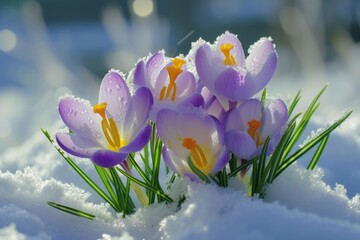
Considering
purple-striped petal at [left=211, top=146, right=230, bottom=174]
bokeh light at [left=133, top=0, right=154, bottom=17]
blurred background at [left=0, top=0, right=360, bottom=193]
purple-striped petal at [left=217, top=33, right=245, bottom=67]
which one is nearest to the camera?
purple-striped petal at [left=211, top=146, right=230, bottom=174]

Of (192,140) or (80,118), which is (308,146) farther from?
(80,118)

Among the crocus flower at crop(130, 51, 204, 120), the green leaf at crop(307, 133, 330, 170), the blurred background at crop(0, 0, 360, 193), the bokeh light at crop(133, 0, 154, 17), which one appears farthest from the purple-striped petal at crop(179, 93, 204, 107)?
the bokeh light at crop(133, 0, 154, 17)

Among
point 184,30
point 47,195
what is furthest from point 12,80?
point 47,195

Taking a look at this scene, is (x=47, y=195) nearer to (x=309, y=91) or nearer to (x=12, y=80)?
(x=309, y=91)

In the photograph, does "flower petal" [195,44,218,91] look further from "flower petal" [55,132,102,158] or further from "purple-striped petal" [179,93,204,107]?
"flower petal" [55,132,102,158]

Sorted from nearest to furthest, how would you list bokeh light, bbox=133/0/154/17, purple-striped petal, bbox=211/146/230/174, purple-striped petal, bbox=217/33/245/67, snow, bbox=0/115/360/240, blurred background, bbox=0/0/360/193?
snow, bbox=0/115/360/240, purple-striped petal, bbox=211/146/230/174, purple-striped petal, bbox=217/33/245/67, blurred background, bbox=0/0/360/193, bokeh light, bbox=133/0/154/17

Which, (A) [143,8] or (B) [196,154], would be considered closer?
(B) [196,154]

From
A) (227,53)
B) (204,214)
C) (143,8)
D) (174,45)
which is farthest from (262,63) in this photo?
(174,45)

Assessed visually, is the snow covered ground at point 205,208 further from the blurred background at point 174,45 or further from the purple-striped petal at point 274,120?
the blurred background at point 174,45
